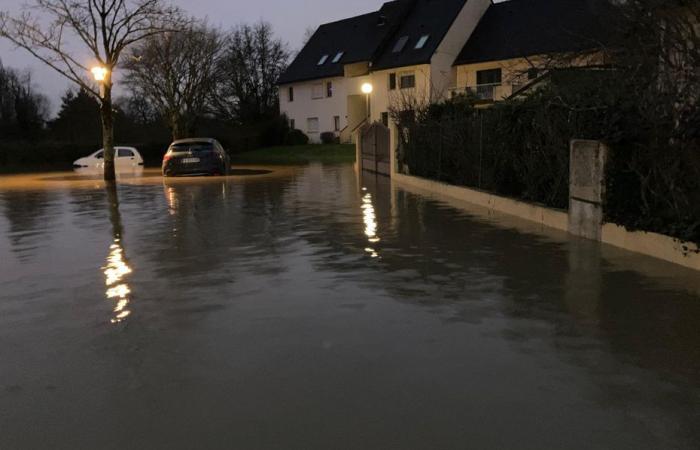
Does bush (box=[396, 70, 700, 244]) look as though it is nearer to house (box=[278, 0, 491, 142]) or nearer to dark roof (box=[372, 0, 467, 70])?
house (box=[278, 0, 491, 142])

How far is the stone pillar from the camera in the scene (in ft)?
30.0

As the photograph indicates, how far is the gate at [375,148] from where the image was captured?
2545 centimetres

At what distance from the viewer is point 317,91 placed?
2318 inches

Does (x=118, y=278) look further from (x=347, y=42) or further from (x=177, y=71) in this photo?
(x=347, y=42)

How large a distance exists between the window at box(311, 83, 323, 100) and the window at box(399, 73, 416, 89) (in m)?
11.2

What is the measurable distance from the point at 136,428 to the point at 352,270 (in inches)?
172

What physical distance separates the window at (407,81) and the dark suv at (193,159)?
2380 cm

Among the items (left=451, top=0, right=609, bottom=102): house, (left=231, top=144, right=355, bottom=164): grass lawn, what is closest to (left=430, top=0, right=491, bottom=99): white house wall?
(left=451, top=0, right=609, bottom=102): house

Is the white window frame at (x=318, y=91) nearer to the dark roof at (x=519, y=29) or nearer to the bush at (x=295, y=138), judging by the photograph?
the bush at (x=295, y=138)

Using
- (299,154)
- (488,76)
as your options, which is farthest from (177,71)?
(488,76)

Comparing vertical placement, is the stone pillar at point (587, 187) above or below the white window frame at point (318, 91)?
below

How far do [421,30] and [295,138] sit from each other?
46.3 feet

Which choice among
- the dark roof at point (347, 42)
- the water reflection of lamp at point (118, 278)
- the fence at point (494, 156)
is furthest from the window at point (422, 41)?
the water reflection of lamp at point (118, 278)

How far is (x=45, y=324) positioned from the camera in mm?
5875
